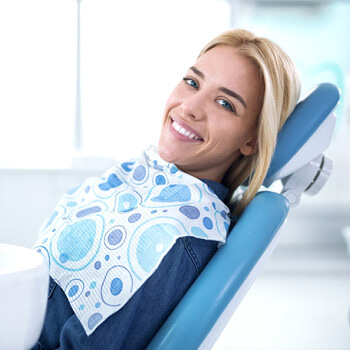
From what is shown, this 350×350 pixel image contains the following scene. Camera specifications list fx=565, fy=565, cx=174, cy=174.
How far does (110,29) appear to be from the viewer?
146 inches

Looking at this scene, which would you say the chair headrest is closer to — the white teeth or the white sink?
the white teeth

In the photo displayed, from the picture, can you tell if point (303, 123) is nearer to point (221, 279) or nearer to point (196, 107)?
point (196, 107)

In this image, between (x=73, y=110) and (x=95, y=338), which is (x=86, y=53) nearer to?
(x=73, y=110)

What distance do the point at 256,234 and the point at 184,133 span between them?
1.08ft

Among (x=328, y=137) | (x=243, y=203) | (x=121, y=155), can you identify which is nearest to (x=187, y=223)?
(x=243, y=203)

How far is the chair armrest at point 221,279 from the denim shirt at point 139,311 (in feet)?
0.08

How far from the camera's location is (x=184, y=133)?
1339mm

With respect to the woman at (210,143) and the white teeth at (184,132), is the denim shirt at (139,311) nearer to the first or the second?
the woman at (210,143)

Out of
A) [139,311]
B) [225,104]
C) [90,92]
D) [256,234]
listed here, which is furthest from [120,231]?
[90,92]

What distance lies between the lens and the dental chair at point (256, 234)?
1.04 metres

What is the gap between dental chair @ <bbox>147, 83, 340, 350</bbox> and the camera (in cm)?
104

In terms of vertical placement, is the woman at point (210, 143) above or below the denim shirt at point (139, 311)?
above

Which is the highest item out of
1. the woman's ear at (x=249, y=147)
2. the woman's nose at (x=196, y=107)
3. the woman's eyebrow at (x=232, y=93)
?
the woman's eyebrow at (x=232, y=93)

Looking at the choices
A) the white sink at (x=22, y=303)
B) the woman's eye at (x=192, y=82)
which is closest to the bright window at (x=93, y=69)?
the woman's eye at (x=192, y=82)
